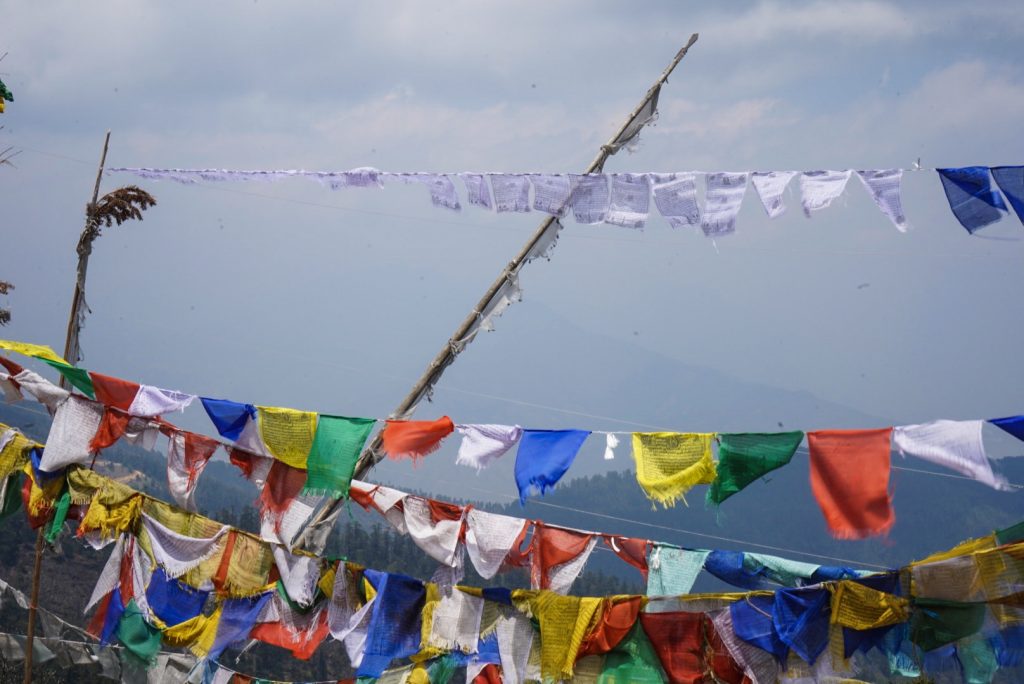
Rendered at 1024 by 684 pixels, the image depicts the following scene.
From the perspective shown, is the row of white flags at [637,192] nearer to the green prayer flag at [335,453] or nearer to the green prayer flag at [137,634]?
the green prayer flag at [335,453]

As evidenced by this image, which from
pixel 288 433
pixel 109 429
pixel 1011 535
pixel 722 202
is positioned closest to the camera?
pixel 1011 535

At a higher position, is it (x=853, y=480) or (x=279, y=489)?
(x=853, y=480)

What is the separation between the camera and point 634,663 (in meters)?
9.81

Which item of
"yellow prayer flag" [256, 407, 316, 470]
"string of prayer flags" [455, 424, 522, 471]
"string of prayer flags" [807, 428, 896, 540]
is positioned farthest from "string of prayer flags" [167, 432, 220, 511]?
"string of prayer flags" [807, 428, 896, 540]

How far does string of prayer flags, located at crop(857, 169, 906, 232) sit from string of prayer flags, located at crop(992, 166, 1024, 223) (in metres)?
0.71

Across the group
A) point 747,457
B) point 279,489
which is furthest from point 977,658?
point 279,489

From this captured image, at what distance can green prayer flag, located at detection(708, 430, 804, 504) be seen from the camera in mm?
8492

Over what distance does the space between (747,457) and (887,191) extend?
2.32 m

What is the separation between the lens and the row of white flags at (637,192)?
353 inches

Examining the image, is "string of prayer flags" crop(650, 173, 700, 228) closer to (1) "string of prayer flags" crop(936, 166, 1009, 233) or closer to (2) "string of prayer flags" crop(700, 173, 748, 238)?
(2) "string of prayer flags" crop(700, 173, 748, 238)

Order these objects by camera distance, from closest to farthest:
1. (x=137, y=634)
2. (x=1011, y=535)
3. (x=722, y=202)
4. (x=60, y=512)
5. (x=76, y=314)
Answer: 1. (x=1011, y=535)
2. (x=722, y=202)
3. (x=137, y=634)
4. (x=60, y=512)
5. (x=76, y=314)

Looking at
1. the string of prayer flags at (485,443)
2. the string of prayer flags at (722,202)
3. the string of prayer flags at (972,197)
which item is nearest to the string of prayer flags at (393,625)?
the string of prayer flags at (485,443)

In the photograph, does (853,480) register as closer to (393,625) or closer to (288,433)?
(393,625)

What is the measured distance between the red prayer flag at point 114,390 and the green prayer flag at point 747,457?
6247 millimetres
